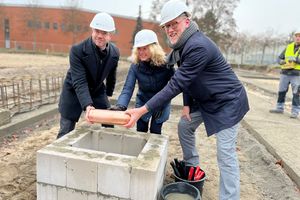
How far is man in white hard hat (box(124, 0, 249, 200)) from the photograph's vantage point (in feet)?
9.00

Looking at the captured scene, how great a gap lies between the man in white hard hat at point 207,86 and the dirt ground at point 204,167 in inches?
35.2

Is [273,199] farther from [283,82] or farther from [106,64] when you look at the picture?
[283,82]

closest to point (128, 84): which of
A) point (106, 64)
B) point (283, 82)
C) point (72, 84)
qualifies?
point (106, 64)

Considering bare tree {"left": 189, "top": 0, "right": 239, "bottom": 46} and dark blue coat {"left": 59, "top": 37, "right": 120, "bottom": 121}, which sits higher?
bare tree {"left": 189, "top": 0, "right": 239, "bottom": 46}

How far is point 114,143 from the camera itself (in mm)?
3578

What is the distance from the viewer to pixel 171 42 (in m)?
2.98

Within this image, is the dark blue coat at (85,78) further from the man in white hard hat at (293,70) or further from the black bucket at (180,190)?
the man in white hard hat at (293,70)

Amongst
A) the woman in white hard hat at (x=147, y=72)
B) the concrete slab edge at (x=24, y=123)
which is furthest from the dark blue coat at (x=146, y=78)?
the concrete slab edge at (x=24, y=123)

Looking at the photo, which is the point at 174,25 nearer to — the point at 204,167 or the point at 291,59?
the point at 204,167

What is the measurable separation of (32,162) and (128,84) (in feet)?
5.75

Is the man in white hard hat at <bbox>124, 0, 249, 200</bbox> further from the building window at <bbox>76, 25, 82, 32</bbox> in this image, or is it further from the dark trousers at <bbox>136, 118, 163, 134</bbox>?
the building window at <bbox>76, 25, 82, 32</bbox>

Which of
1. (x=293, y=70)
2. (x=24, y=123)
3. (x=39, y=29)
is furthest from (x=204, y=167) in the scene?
(x=39, y=29)

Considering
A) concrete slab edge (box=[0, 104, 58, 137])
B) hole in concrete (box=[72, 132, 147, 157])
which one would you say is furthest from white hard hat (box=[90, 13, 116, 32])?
concrete slab edge (box=[0, 104, 58, 137])

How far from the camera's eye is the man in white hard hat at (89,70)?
3406 mm
